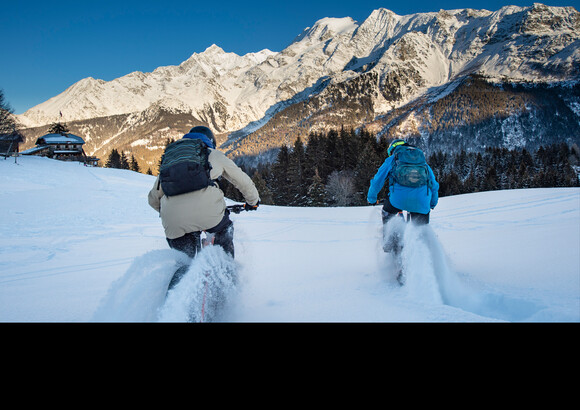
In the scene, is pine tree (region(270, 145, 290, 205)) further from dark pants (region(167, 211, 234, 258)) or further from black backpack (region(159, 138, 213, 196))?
black backpack (region(159, 138, 213, 196))

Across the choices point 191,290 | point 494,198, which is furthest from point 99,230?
point 494,198

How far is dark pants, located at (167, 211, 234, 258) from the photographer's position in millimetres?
3055

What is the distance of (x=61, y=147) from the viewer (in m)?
39.9

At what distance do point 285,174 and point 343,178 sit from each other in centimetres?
1078

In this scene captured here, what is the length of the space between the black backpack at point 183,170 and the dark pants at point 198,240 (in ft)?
1.58

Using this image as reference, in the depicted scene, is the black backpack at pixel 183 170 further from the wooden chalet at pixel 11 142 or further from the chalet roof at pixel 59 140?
the chalet roof at pixel 59 140

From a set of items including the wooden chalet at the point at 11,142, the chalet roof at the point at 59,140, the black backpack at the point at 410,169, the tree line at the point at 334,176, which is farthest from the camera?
the chalet roof at the point at 59,140

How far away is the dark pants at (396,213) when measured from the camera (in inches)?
173

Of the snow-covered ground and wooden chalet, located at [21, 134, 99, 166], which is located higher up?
wooden chalet, located at [21, 134, 99, 166]

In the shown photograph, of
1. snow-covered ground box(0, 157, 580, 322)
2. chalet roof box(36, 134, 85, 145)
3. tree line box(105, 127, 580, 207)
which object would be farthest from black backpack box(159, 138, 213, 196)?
chalet roof box(36, 134, 85, 145)

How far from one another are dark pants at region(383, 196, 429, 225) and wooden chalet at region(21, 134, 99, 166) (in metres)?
44.1

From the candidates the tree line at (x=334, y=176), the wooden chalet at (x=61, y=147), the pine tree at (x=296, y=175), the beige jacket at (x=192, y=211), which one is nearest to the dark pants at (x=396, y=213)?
the beige jacket at (x=192, y=211)

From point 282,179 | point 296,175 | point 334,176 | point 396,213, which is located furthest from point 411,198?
point 282,179

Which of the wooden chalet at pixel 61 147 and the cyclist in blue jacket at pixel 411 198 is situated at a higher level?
the wooden chalet at pixel 61 147
